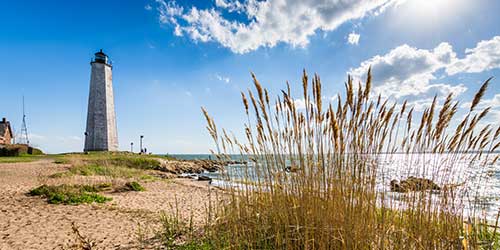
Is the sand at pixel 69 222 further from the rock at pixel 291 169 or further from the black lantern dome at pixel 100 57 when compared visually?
the black lantern dome at pixel 100 57

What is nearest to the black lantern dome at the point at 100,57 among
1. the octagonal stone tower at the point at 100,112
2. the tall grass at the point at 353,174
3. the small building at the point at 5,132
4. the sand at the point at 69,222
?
the octagonal stone tower at the point at 100,112

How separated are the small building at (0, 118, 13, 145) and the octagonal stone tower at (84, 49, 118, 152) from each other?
14.7 meters

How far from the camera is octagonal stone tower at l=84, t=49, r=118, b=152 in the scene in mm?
30016

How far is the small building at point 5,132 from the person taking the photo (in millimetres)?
36134

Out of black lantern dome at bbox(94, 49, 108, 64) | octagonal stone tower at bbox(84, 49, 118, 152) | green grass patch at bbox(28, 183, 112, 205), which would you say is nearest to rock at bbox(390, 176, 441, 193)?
green grass patch at bbox(28, 183, 112, 205)

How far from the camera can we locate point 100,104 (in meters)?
30.5

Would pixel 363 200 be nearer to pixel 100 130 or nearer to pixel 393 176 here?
pixel 393 176

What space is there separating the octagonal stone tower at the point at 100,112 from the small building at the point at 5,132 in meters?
14.7

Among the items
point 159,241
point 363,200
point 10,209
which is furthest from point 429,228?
point 10,209

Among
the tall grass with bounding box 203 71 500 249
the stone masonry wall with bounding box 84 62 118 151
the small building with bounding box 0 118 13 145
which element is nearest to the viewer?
the tall grass with bounding box 203 71 500 249

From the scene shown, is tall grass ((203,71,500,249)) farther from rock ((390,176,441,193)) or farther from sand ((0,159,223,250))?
sand ((0,159,223,250))

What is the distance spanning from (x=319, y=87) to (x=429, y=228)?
134 centimetres

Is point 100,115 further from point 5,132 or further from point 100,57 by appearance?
point 5,132

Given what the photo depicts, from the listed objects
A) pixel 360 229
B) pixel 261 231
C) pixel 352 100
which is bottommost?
pixel 261 231
